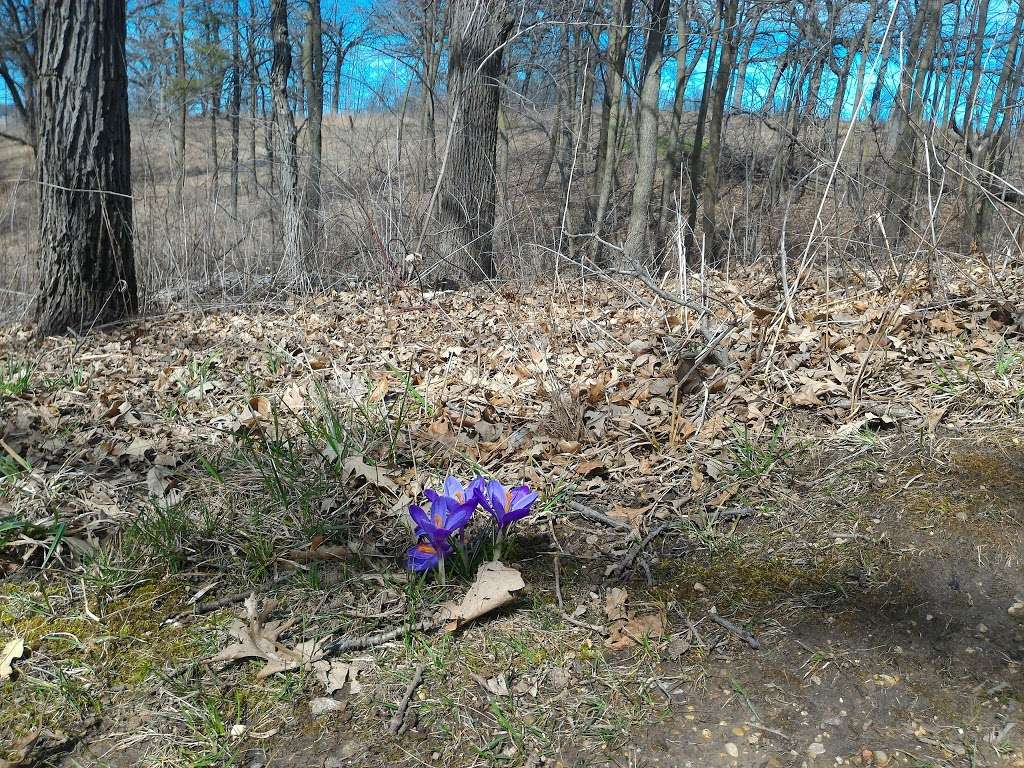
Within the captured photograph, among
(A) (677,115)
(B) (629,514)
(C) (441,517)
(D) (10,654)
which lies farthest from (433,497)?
(A) (677,115)

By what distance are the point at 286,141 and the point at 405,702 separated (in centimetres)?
487

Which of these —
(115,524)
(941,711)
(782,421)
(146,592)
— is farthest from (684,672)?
(115,524)

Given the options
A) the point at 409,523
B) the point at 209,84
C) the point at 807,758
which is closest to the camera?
the point at 807,758

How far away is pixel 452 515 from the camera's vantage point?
1.63 m

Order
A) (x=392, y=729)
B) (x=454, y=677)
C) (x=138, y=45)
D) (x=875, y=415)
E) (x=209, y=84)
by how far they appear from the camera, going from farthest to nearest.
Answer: (x=138, y=45) < (x=209, y=84) < (x=875, y=415) < (x=454, y=677) < (x=392, y=729)

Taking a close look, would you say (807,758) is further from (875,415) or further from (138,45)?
(138,45)

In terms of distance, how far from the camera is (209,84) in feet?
47.3

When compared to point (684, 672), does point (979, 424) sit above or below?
above

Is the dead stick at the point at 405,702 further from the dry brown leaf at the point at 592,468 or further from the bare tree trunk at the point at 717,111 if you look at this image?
the bare tree trunk at the point at 717,111

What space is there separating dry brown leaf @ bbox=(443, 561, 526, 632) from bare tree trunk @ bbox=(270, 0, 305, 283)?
353 cm

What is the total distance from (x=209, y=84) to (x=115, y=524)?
1523 cm

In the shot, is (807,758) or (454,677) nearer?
(807,758)

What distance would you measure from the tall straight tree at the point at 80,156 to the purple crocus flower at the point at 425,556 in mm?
3738

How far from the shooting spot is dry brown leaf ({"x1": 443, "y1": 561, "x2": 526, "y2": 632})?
1.57 meters
